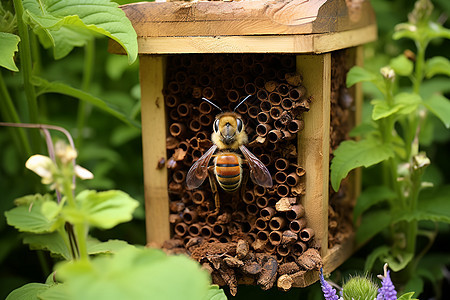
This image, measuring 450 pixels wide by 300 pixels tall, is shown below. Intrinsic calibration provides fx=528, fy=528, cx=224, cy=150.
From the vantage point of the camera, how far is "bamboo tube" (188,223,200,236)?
1.29 metres

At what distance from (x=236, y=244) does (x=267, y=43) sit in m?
0.46

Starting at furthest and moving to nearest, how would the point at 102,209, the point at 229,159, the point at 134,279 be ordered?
the point at 229,159 → the point at 102,209 → the point at 134,279

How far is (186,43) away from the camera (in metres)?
1.17

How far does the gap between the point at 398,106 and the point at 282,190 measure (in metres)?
0.35

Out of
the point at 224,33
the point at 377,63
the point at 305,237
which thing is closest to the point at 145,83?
the point at 224,33

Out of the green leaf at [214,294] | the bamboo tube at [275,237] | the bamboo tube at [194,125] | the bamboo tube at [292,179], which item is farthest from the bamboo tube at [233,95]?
the green leaf at [214,294]

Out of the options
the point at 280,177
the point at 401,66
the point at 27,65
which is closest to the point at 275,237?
the point at 280,177

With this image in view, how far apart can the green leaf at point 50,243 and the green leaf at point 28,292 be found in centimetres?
12

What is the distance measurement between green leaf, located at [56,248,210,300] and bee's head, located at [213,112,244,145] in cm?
44

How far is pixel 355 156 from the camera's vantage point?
126 centimetres

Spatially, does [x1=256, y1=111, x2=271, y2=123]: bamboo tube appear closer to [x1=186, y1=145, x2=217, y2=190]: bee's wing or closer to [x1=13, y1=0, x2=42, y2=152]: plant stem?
[x1=186, y1=145, x2=217, y2=190]: bee's wing

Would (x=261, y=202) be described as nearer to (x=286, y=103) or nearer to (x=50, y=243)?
(x=286, y=103)

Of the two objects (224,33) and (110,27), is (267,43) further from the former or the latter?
(110,27)

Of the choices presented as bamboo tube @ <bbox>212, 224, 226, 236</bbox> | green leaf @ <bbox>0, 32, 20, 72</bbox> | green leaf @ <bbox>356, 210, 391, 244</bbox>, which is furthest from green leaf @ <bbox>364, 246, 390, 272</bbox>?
green leaf @ <bbox>0, 32, 20, 72</bbox>
